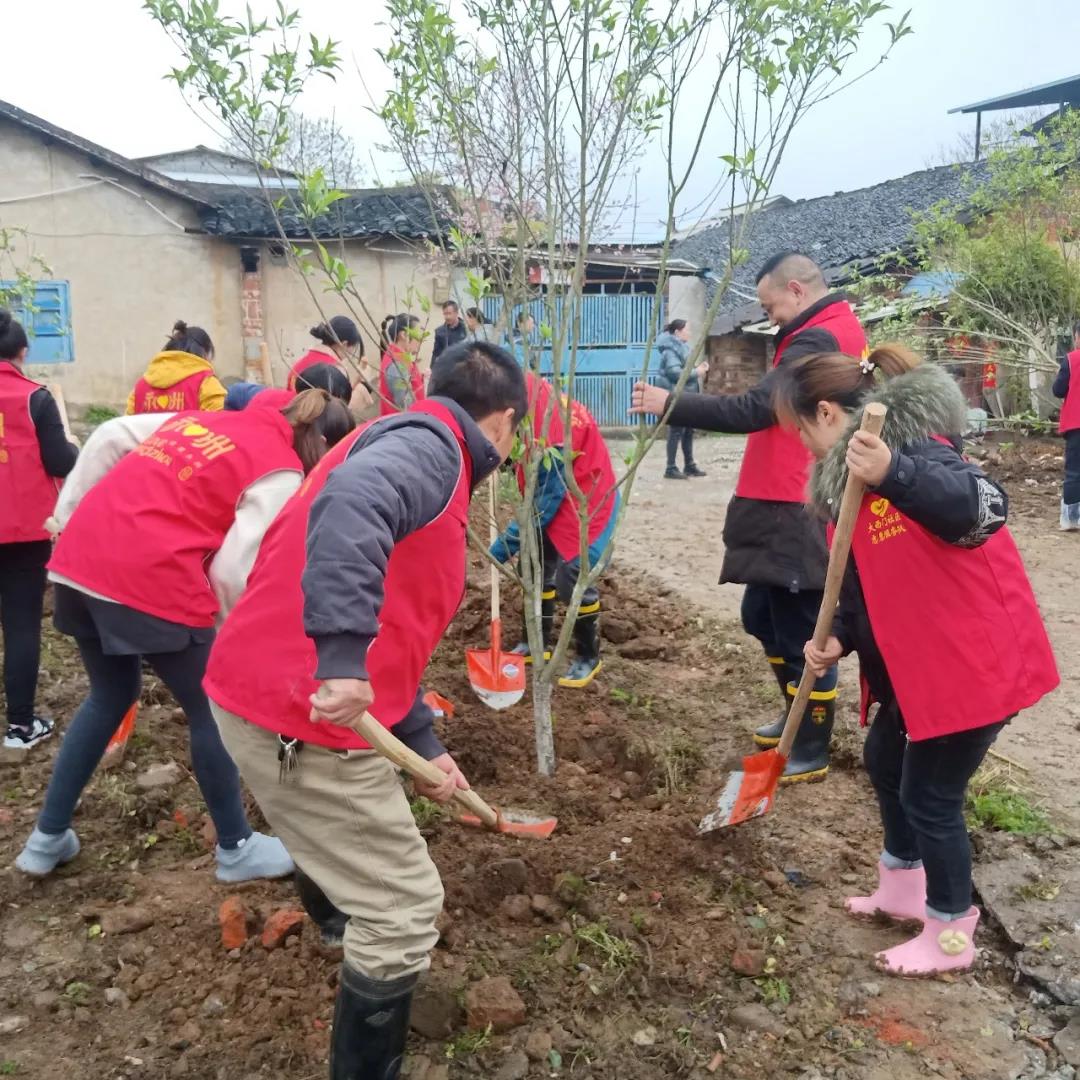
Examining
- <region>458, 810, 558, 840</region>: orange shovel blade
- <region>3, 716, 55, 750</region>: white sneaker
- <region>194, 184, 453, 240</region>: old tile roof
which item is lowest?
<region>3, 716, 55, 750</region>: white sneaker

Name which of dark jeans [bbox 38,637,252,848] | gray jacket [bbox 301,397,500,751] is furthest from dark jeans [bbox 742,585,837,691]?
gray jacket [bbox 301,397,500,751]

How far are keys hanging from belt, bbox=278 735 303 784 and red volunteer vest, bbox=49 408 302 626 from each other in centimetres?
99

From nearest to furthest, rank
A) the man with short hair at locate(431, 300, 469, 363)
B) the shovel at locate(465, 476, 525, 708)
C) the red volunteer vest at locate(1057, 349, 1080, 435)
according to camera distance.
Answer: the shovel at locate(465, 476, 525, 708)
the red volunteer vest at locate(1057, 349, 1080, 435)
the man with short hair at locate(431, 300, 469, 363)

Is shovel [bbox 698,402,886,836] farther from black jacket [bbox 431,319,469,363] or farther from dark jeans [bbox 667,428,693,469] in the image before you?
dark jeans [bbox 667,428,693,469]

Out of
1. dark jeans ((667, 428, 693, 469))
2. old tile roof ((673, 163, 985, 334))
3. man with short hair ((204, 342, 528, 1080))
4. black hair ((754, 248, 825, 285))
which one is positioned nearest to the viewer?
man with short hair ((204, 342, 528, 1080))

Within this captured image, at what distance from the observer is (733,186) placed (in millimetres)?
3010

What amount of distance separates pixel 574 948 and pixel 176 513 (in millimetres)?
1589

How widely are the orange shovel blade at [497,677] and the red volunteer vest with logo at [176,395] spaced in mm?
2054

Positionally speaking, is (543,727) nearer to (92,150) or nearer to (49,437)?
(49,437)

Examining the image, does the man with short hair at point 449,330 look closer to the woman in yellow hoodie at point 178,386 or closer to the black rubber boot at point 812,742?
the woman in yellow hoodie at point 178,386

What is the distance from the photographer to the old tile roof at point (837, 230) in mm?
18141

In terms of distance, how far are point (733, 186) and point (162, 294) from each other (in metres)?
12.9

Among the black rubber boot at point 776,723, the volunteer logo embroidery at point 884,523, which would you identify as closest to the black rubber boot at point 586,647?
the black rubber boot at point 776,723

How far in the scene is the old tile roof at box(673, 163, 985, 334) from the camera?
714 inches
